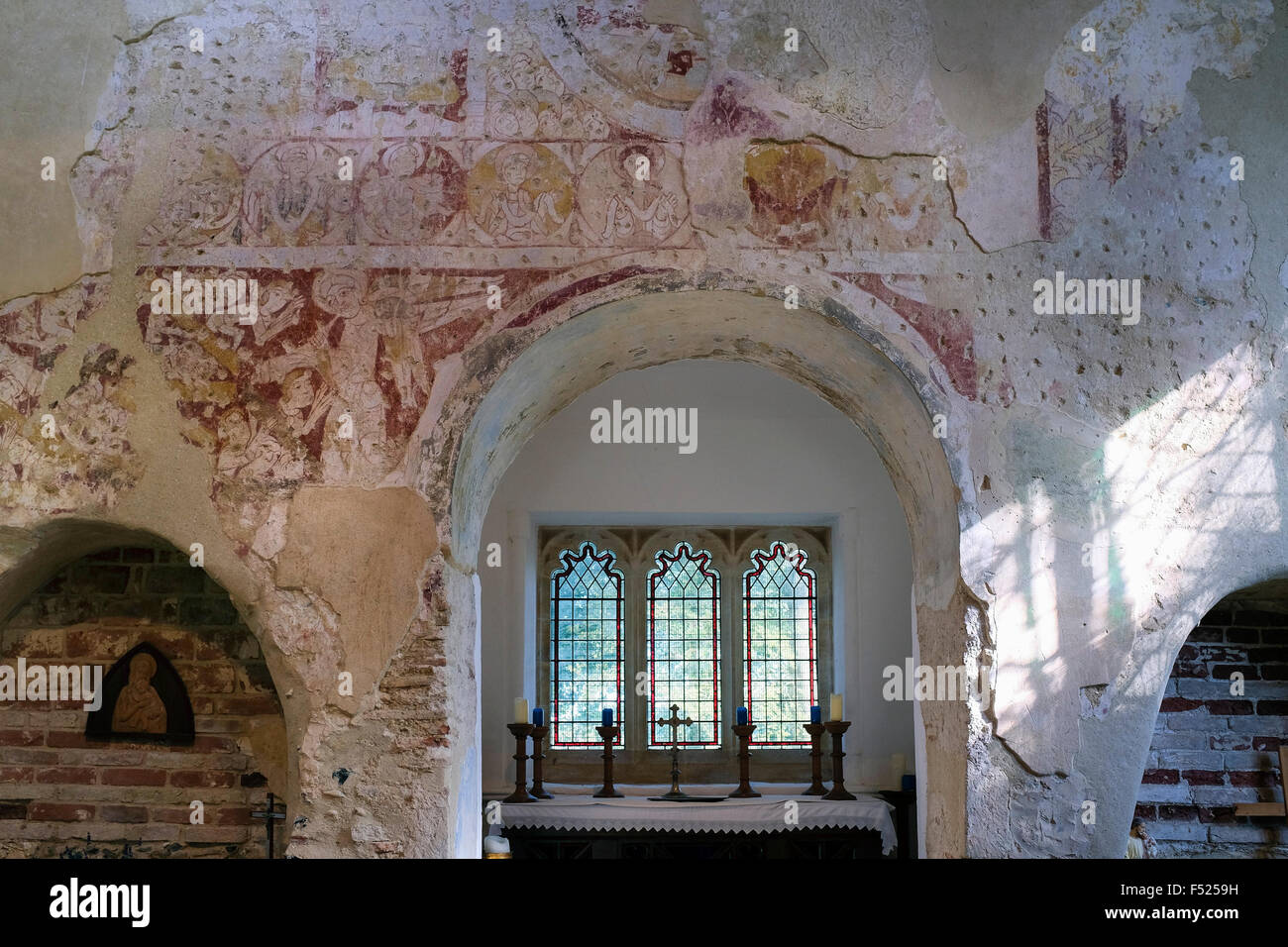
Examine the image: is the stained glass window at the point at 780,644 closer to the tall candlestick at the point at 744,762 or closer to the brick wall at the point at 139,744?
the tall candlestick at the point at 744,762

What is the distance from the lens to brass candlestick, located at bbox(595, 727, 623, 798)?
25.0 ft

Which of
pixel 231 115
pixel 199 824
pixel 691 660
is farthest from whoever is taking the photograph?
pixel 691 660

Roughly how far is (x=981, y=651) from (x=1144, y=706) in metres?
0.68

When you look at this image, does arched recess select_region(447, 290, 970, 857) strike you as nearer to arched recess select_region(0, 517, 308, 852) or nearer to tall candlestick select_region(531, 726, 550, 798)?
arched recess select_region(0, 517, 308, 852)

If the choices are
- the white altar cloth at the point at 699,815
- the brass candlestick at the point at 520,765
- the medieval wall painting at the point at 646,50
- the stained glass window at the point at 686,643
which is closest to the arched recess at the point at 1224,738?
the white altar cloth at the point at 699,815

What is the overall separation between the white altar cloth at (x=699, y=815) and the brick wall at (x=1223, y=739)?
1.77 meters

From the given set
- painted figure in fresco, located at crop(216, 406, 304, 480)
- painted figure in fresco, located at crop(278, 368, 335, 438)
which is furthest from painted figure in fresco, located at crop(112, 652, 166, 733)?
painted figure in fresco, located at crop(278, 368, 335, 438)

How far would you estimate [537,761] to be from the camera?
299 inches

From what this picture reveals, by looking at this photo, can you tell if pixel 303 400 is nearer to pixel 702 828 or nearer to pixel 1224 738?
pixel 702 828

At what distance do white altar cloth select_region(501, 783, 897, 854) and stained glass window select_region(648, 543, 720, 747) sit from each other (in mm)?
939

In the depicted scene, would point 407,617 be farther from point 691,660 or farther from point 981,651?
point 691,660

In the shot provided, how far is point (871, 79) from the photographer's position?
16.8ft

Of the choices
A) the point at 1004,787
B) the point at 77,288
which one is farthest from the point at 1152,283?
the point at 77,288

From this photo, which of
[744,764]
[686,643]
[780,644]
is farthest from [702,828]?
[780,644]
